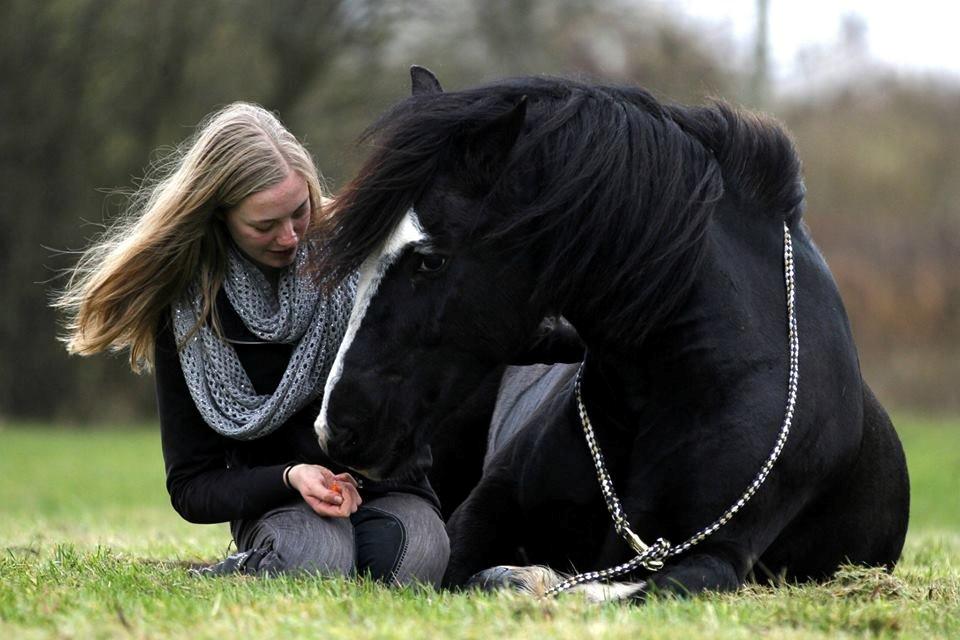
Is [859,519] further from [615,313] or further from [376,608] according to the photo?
[376,608]

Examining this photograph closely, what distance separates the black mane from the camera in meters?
3.38

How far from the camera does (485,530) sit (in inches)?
164

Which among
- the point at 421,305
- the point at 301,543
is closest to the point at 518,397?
the point at 301,543

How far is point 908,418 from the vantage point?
19.5 meters

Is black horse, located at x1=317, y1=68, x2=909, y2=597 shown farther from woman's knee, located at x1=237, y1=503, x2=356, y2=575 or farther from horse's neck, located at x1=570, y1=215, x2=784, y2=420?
woman's knee, located at x1=237, y1=503, x2=356, y2=575

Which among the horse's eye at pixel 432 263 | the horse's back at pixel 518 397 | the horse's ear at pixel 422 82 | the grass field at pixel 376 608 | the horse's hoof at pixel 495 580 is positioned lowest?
the horse's hoof at pixel 495 580

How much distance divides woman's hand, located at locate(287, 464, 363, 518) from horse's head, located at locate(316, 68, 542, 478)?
0.47 m

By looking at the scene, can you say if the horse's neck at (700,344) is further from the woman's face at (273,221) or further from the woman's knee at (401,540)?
the woman's face at (273,221)

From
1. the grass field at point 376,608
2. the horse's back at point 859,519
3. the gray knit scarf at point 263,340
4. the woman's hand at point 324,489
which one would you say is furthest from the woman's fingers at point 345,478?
the horse's back at point 859,519

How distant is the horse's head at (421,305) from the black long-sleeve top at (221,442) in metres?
0.70

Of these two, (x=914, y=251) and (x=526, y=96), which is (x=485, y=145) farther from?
(x=914, y=251)

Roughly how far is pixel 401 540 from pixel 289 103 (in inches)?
671

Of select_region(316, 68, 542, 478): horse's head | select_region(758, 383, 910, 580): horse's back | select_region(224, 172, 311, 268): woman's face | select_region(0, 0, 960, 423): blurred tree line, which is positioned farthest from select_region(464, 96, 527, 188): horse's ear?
select_region(0, 0, 960, 423): blurred tree line

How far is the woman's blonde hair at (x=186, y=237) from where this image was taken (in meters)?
4.02
